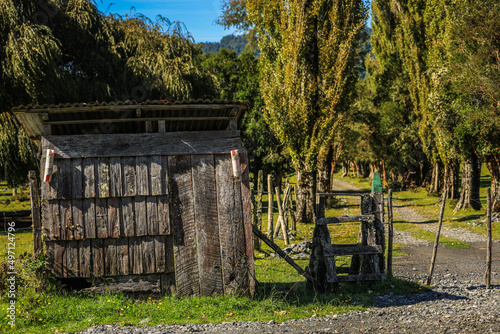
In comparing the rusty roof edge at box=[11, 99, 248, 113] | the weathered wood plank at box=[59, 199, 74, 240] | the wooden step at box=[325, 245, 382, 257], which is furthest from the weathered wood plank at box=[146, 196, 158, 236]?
the wooden step at box=[325, 245, 382, 257]

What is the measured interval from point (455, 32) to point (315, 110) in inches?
300

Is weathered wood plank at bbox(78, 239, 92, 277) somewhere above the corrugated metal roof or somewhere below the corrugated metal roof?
below

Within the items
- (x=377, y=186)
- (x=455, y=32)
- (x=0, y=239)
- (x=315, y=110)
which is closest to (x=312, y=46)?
(x=315, y=110)

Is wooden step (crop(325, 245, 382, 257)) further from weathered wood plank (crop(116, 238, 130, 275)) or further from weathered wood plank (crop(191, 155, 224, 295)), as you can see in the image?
weathered wood plank (crop(116, 238, 130, 275))

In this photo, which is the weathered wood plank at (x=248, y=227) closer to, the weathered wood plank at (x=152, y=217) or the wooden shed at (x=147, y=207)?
the wooden shed at (x=147, y=207)

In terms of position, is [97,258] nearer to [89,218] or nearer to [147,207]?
[89,218]

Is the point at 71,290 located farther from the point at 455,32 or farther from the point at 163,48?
the point at 455,32

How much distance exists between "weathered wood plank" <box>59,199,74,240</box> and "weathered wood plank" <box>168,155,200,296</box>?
1.82 metres

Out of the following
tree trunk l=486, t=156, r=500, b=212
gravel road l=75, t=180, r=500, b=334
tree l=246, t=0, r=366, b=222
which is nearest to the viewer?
gravel road l=75, t=180, r=500, b=334

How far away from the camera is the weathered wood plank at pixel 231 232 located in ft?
26.2

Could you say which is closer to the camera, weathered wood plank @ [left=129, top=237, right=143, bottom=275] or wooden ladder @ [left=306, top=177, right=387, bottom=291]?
weathered wood plank @ [left=129, top=237, right=143, bottom=275]

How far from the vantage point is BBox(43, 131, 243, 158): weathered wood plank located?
307 inches

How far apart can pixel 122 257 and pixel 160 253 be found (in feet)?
2.29

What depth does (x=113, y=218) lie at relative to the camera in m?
7.79
